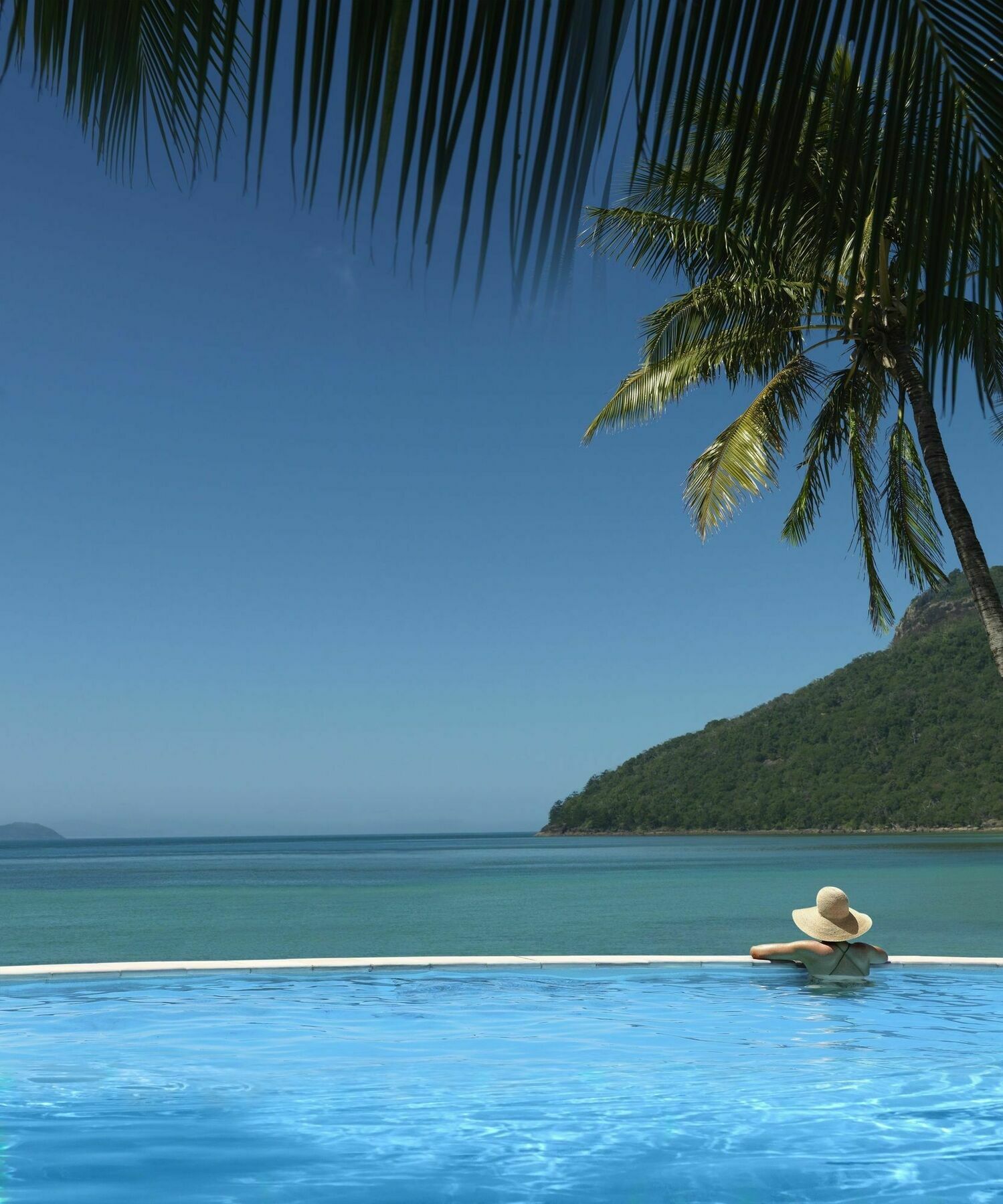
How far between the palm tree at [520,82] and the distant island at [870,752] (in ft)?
251

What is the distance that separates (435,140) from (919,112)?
0.61m

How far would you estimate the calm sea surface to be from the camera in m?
25.3

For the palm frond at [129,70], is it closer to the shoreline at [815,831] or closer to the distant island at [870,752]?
the distant island at [870,752]

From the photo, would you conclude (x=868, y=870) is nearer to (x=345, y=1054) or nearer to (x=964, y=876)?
(x=964, y=876)

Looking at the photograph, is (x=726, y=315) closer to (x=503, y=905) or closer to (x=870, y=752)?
(x=503, y=905)

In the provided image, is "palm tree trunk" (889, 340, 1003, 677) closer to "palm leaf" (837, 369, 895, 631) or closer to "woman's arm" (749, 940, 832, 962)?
"palm leaf" (837, 369, 895, 631)

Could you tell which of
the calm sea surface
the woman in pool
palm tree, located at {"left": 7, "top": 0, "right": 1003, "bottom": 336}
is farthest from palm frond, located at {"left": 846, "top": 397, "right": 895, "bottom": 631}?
the calm sea surface

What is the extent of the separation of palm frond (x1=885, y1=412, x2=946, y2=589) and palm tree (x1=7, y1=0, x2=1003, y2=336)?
9041mm

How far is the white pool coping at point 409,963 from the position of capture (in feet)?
33.0

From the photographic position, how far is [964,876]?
46.5m

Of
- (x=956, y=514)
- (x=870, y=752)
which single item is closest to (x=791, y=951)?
(x=956, y=514)

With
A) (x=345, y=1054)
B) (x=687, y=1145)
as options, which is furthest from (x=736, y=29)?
(x=345, y=1054)

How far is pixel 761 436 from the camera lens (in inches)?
386

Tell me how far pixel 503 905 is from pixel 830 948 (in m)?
29.6
